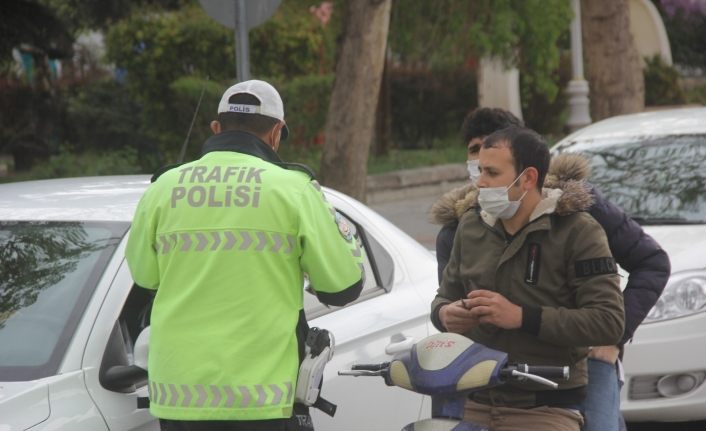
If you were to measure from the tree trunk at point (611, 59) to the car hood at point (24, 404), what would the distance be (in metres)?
11.4

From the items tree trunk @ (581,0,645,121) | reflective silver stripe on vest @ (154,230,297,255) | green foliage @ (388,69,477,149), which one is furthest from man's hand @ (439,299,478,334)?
green foliage @ (388,69,477,149)

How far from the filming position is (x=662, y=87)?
28.1 metres

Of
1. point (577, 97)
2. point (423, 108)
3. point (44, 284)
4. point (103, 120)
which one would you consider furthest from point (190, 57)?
point (44, 284)

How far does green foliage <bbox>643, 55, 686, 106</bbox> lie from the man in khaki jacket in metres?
25.2

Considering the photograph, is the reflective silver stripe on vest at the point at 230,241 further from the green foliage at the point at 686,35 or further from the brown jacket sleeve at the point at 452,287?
the green foliage at the point at 686,35

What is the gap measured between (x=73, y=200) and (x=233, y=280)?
1.29 metres

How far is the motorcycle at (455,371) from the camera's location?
10.9ft

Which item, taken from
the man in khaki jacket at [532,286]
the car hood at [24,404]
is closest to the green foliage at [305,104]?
the man in khaki jacket at [532,286]

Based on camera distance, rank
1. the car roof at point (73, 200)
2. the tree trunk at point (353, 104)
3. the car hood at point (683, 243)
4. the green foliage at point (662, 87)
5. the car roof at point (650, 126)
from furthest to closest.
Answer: the green foliage at point (662, 87) → the tree trunk at point (353, 104) → the car roof at point (650, 126) → the car hood at point (683, 243) → the car roof at point (73, 200)

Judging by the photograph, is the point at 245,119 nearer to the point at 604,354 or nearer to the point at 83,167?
the point at 604,354

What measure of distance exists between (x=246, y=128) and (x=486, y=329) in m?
0.89

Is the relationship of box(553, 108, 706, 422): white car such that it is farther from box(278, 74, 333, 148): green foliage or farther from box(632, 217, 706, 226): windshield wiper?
box(278, 74, 333, 148): green foliage

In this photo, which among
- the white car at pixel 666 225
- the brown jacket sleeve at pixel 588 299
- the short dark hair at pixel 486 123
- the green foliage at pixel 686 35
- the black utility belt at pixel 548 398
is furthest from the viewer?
the green foliage at pixel 686 35

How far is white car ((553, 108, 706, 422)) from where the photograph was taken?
596cm
